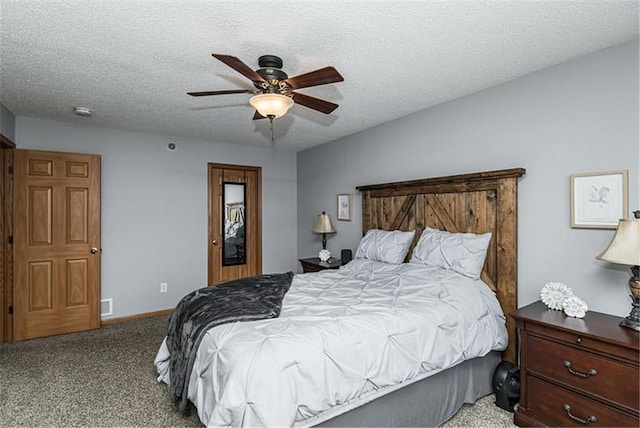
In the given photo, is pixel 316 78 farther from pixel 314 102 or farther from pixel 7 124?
pixel 7 124

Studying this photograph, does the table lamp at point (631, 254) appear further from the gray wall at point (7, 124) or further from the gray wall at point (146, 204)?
the gray wall at point (7, 124)

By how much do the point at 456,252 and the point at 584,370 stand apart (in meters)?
1.14

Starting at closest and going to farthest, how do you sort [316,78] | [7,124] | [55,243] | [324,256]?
[316,78] → [7,124] → [55,243] → [324,256]

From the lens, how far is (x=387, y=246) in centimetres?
347

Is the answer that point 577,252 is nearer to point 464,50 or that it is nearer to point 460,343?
point 460,343

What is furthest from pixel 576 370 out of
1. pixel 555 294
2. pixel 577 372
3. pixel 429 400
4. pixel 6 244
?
pixel 6 244

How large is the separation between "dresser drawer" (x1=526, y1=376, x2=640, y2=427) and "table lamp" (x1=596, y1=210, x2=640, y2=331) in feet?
1.65

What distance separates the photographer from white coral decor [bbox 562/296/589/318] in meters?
2.18

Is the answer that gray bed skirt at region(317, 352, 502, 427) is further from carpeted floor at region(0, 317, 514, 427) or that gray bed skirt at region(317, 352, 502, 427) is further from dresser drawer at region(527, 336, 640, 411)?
dresser drawer at region(527, 336, 640, 411)

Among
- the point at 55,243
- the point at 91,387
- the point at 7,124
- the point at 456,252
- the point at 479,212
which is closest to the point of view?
the point at 91,387

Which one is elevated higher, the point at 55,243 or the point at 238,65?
the point at 238,65

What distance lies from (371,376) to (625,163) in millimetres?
2132

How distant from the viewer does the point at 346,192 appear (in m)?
4.75

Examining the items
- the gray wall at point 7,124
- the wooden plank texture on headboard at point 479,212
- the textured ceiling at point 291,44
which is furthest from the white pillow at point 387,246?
the gray wall at point 7,124
